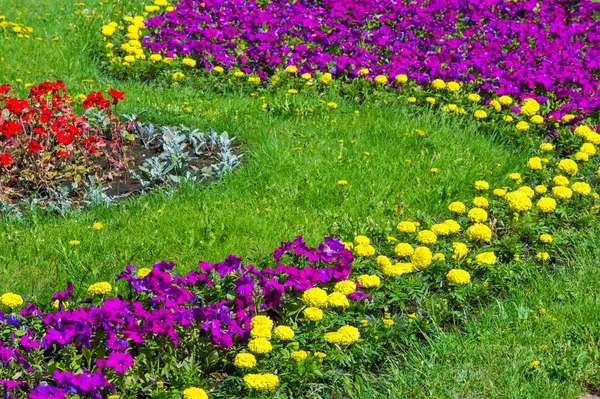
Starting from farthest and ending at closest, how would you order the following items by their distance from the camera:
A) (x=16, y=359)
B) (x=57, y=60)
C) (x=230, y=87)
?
(x=57, y=60) → (x=230, y=87) → (x=16, y=359)

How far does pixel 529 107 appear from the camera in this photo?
7137 mm

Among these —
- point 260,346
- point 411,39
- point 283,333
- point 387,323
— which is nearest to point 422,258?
point 387,323

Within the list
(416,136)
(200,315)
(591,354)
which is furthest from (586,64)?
(200,315)

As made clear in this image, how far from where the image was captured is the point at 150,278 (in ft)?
13.8

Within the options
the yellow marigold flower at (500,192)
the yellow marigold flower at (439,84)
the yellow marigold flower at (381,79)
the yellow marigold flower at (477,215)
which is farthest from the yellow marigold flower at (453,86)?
the yellow marigold flower at (477,215)

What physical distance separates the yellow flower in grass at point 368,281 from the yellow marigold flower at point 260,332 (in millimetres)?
721

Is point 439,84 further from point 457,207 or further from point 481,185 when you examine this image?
point 457,207

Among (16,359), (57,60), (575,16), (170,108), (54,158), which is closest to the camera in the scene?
(16,359)

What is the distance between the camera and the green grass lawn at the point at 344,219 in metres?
4.09

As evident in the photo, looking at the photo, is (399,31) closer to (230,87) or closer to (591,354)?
(230,87)

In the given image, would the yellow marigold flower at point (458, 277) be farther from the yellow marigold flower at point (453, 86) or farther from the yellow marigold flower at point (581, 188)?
the yellow marigold flower at point (453, 86)

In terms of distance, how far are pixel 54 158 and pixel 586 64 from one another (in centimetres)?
529

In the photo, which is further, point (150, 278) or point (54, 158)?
point (54, 158)

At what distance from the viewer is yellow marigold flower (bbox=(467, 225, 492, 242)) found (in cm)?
511
